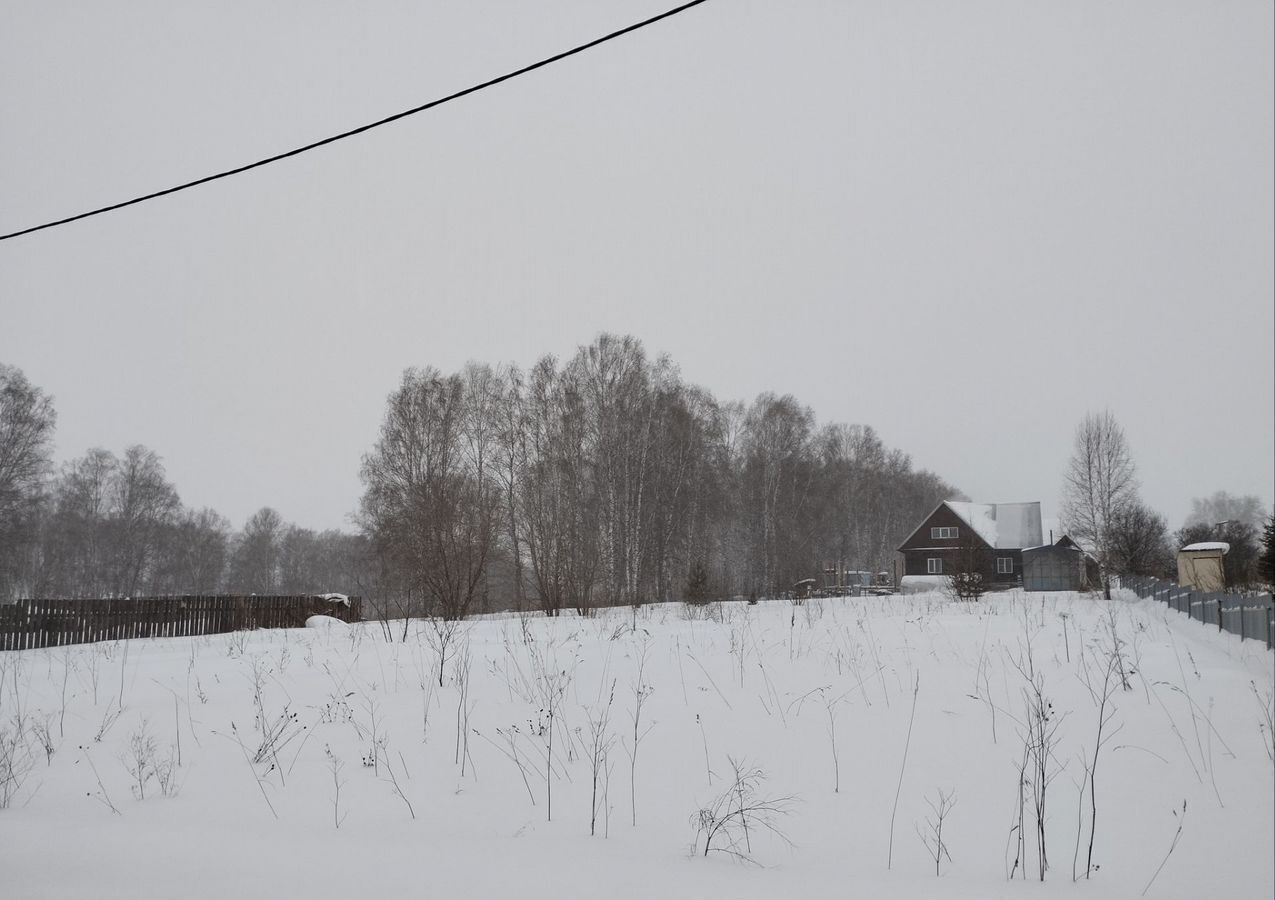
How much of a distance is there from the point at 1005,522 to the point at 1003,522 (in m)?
0.11

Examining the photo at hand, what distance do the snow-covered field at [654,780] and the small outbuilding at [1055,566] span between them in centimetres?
3914

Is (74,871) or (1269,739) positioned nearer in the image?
(74,871)

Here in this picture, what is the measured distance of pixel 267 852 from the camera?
128 inches

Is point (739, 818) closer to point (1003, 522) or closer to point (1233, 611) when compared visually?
point (1233, 611)

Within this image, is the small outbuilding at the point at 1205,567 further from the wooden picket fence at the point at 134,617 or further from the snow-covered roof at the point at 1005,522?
the wooden picket fence at the point at 134,617

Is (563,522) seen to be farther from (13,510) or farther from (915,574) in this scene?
(915,574)

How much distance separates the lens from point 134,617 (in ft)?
51.0

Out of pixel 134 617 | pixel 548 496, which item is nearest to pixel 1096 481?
pixel 548 496

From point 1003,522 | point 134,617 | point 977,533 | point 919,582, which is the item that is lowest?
point 919,582

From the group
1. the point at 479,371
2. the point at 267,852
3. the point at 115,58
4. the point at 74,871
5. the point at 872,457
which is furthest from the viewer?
the point at 872,457

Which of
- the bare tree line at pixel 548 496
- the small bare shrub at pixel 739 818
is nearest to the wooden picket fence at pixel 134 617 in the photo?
the bare tree line at pixel 548 496

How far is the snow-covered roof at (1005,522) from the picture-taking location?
4503 centimetres

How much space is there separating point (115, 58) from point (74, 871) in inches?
277

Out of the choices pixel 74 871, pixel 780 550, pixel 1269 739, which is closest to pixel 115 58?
pixel 74 871
